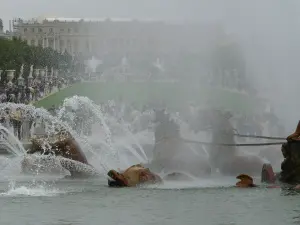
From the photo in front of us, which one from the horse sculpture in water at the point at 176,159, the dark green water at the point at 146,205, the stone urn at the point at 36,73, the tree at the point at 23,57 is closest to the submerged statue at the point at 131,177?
the dark green water at the point at 146,205

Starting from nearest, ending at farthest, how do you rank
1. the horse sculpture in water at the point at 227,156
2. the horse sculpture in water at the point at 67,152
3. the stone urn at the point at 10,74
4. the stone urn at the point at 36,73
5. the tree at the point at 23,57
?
the horse sculpture in water at the point at 67,152 → the horse sculpture in water at the point at 227,156 → the stone urn at the point at 10,74 → the tree at the point at 23,57 → the stone urn at the point at 36,73

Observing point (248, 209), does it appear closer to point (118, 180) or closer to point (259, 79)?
point (118, 180)

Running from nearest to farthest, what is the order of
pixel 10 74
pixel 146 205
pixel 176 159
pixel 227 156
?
pixel 146 205
pixel 176 159
pixel 227 156
pixel 10 74

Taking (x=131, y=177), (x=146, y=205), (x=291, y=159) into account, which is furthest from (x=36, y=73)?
(x=146, y=205)

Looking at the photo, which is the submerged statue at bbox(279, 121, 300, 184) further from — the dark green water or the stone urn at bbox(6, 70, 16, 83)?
the stone urn at bbox(6, 70, 16, 83)

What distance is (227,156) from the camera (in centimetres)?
2530

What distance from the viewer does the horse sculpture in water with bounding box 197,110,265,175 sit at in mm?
25250

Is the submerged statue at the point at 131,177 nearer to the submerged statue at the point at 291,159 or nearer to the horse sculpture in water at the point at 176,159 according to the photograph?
the horse sculpture in water at the point at 176,159

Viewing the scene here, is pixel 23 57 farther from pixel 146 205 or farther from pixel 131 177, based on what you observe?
pixel 146 205

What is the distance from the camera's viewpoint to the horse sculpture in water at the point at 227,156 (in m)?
25.2

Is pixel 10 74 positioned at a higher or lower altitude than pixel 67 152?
higher

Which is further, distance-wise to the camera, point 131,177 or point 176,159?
point 176,159

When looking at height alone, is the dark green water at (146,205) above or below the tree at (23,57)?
below

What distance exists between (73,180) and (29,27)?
13600 cm
